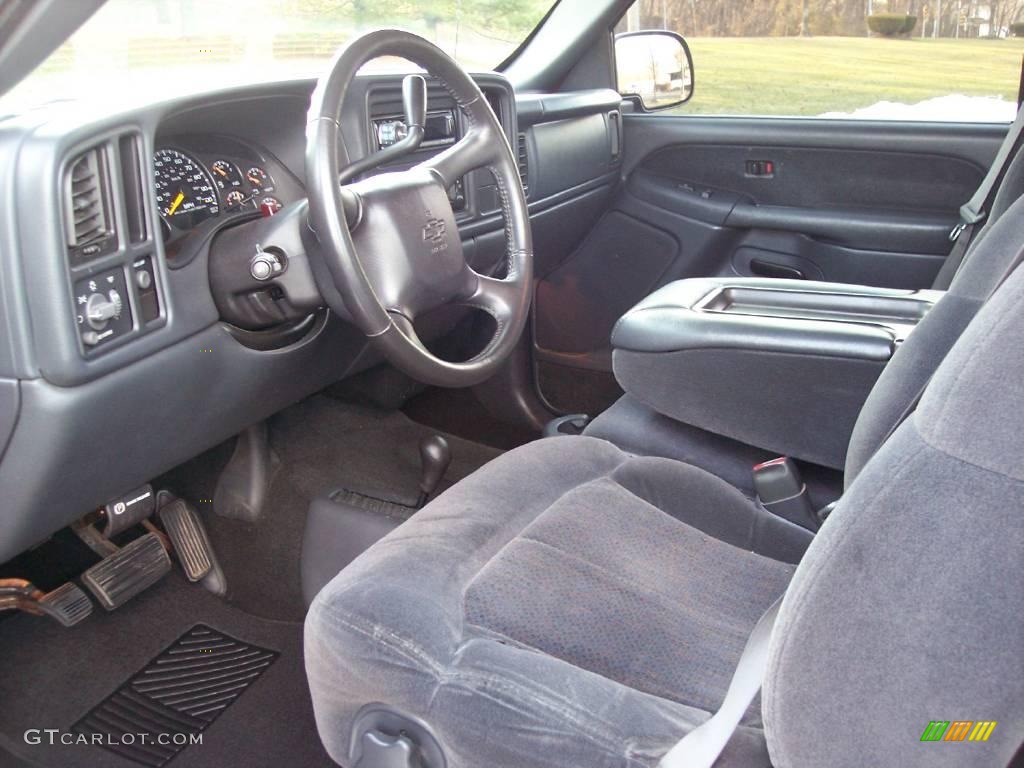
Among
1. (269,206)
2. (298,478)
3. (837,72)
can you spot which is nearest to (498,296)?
(269,206)

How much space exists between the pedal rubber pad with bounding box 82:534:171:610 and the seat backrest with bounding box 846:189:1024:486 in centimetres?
132

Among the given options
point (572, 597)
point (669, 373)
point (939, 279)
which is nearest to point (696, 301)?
point (669, 373)

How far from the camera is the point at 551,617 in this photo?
1083 millimetres

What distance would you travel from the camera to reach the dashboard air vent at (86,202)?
3.87 feet

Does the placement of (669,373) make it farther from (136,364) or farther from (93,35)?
(93,35)

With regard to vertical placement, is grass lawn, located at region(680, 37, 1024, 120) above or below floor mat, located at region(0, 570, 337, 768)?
above

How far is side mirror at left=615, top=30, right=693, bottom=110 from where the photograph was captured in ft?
8.73

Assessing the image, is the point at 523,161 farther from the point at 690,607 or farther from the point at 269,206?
the point at 690,607

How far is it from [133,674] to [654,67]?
197cm

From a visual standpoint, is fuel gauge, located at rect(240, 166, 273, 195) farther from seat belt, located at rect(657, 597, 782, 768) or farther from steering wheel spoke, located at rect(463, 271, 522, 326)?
seat belt, located at rect(657, 597, 782, 768)

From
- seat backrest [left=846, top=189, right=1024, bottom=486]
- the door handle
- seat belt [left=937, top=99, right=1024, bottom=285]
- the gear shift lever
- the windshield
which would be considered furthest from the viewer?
the door handle

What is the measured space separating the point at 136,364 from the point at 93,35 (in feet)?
1.56

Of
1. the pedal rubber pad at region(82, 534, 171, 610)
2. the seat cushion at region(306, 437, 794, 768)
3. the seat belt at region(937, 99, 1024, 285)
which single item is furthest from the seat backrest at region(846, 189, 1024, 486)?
the pedal rubber pad at region(82, 534, 171, 610)

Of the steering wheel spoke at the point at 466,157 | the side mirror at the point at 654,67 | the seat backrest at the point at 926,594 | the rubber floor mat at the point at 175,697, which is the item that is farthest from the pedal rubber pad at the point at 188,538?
the side mirror at the point at 654,67
